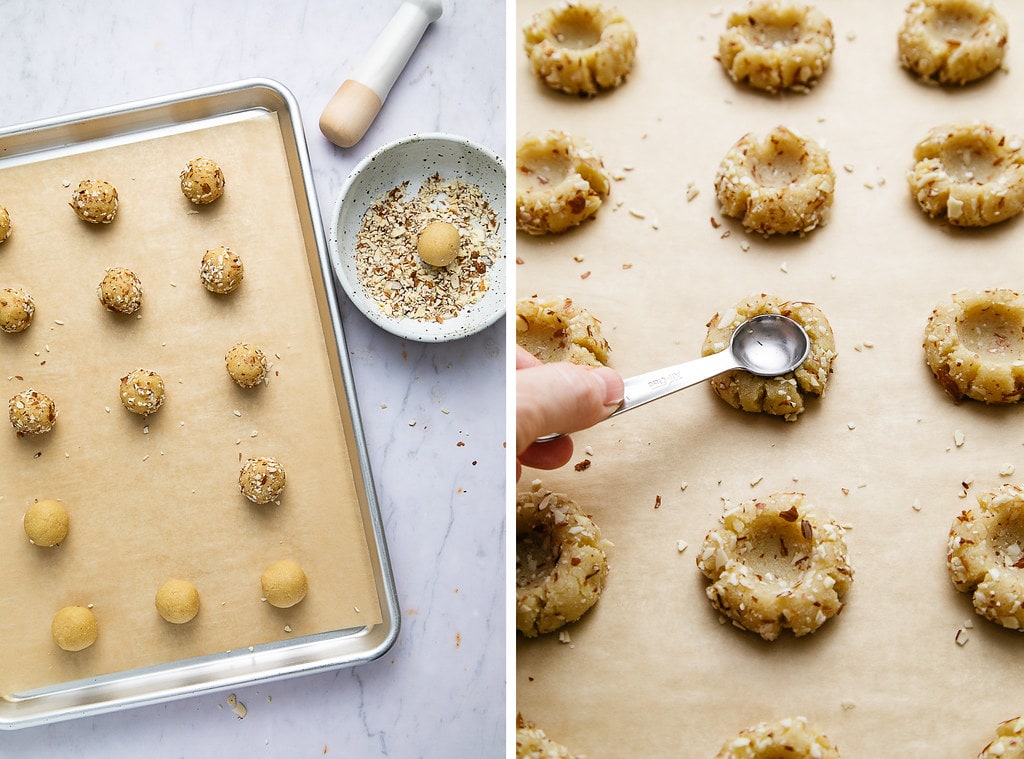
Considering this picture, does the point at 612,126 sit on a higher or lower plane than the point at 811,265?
higher

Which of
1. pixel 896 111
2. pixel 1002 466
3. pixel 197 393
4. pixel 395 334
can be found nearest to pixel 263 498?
pixel 197 393

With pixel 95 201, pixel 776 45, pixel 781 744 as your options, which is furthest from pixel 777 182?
pixel 95 201

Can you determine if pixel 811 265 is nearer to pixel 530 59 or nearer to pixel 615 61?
pixel 615 61

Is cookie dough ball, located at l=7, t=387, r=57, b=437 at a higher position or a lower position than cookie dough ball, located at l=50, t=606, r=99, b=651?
higher

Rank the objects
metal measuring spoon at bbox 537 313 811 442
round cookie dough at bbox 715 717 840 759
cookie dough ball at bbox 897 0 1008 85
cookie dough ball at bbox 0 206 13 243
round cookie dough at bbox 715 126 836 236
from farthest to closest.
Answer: cookie dough ball at bbox 0 206 13 243, cookie dough ball at bbox 897 0 1008 85, round cookie dough at bbox 715 126 836 236, metal measuring spoon at bbox 537 313 811 442, round cookie dough at bbox 715 717 840 759

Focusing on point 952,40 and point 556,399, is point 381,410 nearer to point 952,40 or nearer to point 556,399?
point 556,399

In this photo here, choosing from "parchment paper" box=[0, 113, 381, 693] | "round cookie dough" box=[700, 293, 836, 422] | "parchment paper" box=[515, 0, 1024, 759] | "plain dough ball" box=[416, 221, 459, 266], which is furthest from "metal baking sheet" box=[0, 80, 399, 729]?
"round cookie dough" box=[700, 293, 836, 422]

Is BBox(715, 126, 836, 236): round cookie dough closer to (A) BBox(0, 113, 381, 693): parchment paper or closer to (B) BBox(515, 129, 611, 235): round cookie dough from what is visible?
(B) BBox(515, 129, 611, 235): round cookie dough
